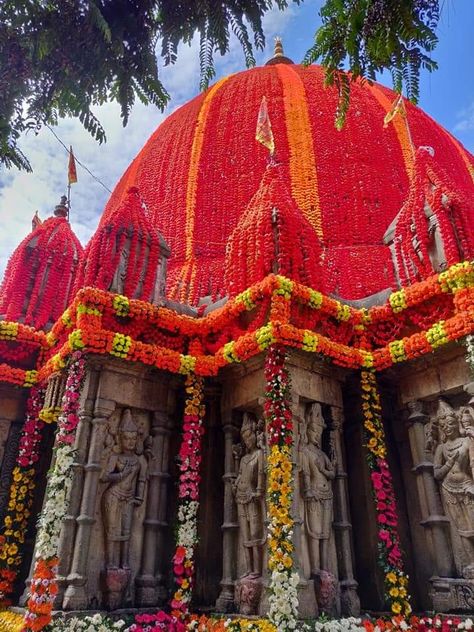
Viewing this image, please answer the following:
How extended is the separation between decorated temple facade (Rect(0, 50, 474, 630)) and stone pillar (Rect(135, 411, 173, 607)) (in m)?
0.03

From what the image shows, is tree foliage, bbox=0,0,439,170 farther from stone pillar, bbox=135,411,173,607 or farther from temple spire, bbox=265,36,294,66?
temple spire, bbox=265,36,294,66

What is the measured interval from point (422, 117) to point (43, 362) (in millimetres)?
12347

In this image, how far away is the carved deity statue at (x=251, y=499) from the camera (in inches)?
245

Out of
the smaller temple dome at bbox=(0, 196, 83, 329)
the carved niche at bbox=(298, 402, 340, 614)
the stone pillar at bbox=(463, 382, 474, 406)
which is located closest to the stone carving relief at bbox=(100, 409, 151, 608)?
the carved niche at bbox=(298, 402, 340, 614)

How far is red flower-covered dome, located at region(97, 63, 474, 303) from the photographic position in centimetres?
1085

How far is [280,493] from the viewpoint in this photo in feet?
18.9

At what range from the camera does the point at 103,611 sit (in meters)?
5.88

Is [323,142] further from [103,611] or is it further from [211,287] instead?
[103,611]

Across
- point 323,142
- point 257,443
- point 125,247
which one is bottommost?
point 257,443

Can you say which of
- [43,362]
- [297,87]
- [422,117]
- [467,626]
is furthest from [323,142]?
[467,626]

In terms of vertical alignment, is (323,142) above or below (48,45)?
above

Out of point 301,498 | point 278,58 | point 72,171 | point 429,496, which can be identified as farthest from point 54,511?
point 278,58

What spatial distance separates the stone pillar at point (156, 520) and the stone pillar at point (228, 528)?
2.61ft

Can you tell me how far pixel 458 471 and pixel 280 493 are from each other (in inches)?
88.2
